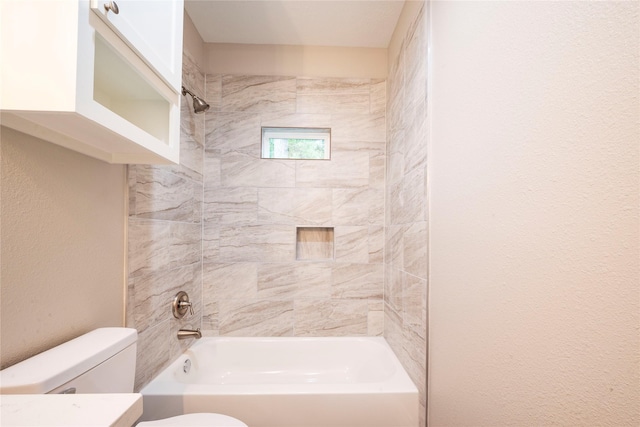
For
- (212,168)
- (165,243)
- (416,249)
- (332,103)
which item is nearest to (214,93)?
(212,168)

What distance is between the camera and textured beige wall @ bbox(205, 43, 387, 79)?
2.34 metres

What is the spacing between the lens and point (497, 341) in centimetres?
86

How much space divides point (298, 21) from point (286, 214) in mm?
1376

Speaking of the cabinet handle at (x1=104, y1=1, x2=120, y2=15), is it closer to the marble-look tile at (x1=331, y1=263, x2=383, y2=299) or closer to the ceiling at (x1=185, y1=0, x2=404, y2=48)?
the ceiling at (x1=185, y1=0, x2=404, y2=48)

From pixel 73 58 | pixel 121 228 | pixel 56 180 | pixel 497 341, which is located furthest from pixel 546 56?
pixel 121 228

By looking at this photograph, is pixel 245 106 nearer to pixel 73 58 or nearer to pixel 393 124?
pixel 393 124

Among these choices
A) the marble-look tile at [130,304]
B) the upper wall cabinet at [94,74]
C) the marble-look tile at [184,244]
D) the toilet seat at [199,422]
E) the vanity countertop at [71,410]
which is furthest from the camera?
the marble-look tile at [184,244]

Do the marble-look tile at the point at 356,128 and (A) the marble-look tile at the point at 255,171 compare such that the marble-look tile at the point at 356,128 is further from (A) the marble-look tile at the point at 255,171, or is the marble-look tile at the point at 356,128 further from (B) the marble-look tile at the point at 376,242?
(B) the marble-look tile at the point at 376,242

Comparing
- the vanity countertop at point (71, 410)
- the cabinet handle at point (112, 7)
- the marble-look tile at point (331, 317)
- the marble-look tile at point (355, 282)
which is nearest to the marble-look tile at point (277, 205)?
the marble-look tile at point (355, 282)

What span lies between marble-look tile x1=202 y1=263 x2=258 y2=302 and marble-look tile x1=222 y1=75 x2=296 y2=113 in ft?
4.09

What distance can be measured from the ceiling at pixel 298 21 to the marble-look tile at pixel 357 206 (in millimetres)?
1153

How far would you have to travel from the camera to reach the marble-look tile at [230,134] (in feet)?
7.61

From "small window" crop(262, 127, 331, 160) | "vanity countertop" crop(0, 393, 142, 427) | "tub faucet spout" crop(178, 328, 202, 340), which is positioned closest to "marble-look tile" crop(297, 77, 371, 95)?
"small window" crop(262, 127, 331, 160)

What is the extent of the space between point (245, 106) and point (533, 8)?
1.99 metres
